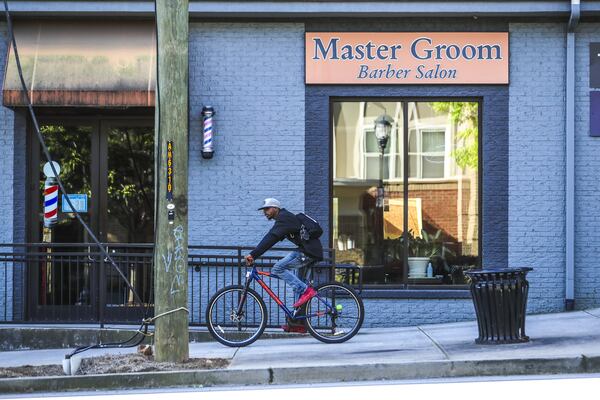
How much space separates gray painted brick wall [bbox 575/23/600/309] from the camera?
12547 millimetres

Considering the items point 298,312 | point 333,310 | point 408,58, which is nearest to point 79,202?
point 298,312

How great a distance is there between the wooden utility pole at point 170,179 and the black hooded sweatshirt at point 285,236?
149cm

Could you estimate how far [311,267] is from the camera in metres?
11.1

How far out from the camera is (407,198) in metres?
12.8

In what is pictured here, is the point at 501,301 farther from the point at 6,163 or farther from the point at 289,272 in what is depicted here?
the point at 6,163

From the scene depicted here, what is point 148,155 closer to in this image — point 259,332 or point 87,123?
point 87,123

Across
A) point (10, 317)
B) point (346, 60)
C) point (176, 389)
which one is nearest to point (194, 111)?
point (346, 60)

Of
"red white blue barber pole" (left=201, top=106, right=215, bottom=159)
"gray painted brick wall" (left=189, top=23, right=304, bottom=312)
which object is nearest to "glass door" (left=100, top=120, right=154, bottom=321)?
"gray painted brick wall" (left=189, top=23, right=304, bottom=312)

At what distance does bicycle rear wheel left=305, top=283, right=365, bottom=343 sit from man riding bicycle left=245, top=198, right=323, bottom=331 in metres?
0.14

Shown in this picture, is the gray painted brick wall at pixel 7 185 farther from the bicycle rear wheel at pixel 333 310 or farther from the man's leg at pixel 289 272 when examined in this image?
the bicycle rear wheel at pixel 333 310

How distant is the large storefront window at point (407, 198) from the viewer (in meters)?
12.8

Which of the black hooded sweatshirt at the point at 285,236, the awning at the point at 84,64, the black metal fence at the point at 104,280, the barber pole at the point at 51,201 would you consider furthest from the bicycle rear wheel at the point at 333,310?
the barber pole at the point at 51,201

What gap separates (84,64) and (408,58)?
4526mm

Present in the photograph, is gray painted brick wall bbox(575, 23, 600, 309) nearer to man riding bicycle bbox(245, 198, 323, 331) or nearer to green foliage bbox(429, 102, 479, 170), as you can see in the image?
green foliage bbox(429, 102, 479, 170)
